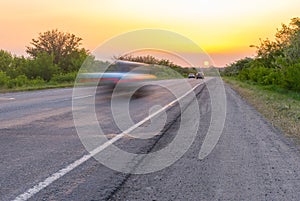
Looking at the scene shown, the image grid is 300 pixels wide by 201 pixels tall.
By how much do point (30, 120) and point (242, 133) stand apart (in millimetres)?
5468

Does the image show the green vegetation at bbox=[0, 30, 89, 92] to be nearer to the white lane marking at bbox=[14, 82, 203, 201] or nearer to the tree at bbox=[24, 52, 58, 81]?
the tree at bbox=[24, 52, 58, 81]

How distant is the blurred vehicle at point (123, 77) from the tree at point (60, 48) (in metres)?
36.9

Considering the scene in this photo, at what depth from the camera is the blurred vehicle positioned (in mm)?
17844

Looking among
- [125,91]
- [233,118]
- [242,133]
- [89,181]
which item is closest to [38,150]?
[89,181]

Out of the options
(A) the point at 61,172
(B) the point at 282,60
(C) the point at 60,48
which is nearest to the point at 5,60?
(C) the point at 60,48

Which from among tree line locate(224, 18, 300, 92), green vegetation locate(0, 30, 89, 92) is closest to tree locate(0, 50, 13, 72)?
green vegetation locate(0, 30, 89, 92)

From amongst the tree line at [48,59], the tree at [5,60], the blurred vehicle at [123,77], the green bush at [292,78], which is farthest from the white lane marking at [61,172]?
the tree at [5,60]

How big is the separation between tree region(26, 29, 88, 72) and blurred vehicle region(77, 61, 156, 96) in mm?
36851

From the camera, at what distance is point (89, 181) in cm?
468

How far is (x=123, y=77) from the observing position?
17844mm

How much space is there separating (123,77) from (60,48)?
41065 millimetres

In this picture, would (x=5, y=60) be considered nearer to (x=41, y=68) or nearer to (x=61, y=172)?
(x=41, y=68)

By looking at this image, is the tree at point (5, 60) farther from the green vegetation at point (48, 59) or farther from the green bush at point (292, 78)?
the green bush at point (292, 78)

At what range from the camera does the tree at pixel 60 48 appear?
5541 cm
